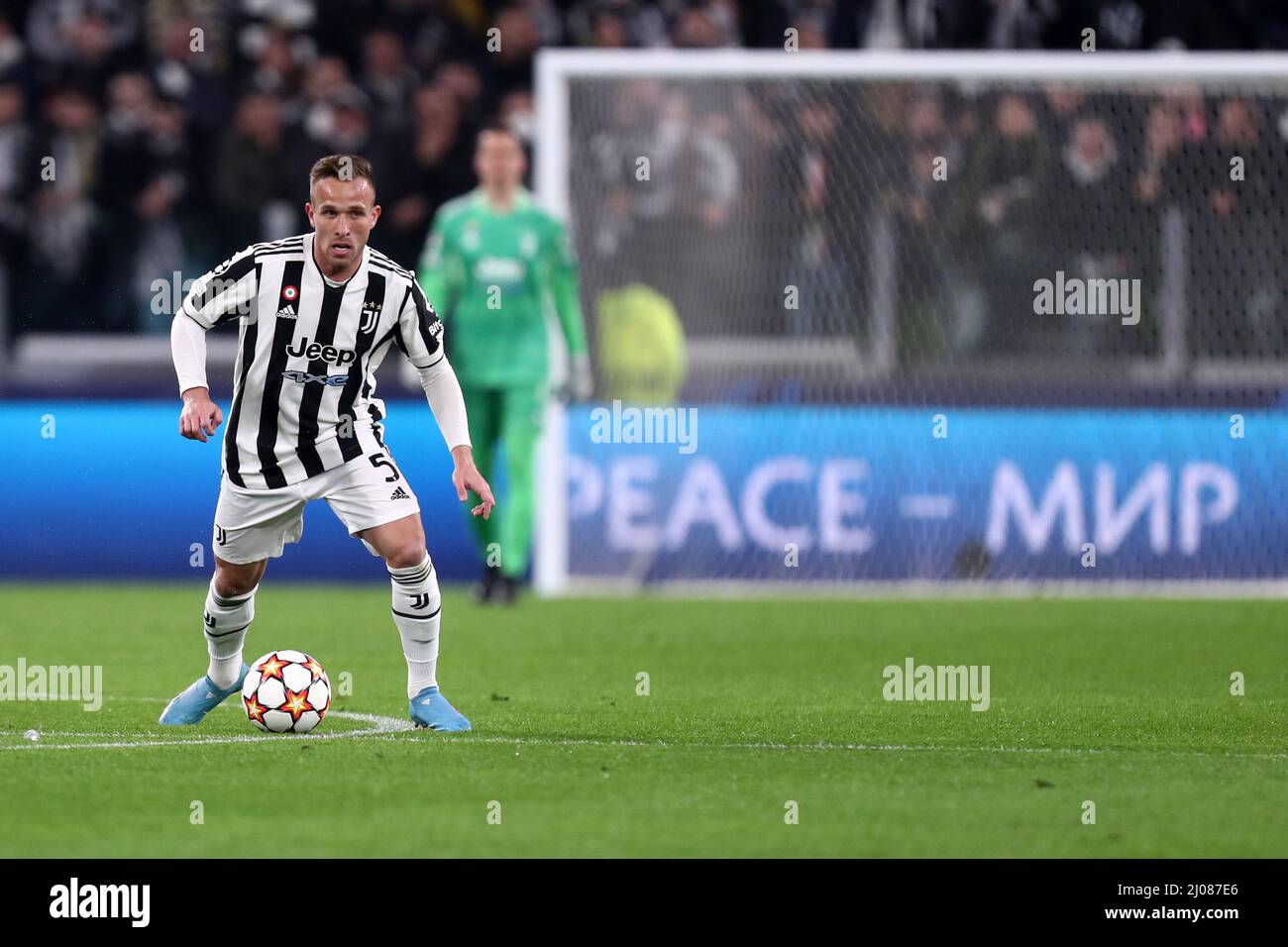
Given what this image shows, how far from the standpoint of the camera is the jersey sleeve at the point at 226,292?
729cm

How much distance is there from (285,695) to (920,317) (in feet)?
25.4

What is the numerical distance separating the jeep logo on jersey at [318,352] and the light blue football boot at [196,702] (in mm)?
1109

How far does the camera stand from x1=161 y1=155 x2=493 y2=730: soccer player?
23.9 feet

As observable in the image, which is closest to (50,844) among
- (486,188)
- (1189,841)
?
(1189,841)

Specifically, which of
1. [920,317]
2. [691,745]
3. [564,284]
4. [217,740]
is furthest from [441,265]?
[691,745]

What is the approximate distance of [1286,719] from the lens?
8023 millimetres

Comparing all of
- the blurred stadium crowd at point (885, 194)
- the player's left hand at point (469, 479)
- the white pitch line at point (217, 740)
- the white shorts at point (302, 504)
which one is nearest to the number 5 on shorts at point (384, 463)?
the white shorts at point (302, 504)

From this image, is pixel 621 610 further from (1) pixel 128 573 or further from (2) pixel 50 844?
(2) pixel 50 844

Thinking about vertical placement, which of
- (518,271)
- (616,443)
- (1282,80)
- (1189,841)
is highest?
(1282,80)

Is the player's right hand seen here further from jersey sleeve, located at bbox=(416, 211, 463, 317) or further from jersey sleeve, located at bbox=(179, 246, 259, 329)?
jersey sleeve, located at bbox=(416, 211, 463, 317)

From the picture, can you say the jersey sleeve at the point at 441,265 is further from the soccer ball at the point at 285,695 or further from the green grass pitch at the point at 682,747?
the soccer ball at the point at 285,695

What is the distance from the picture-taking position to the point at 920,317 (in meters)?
14.2
